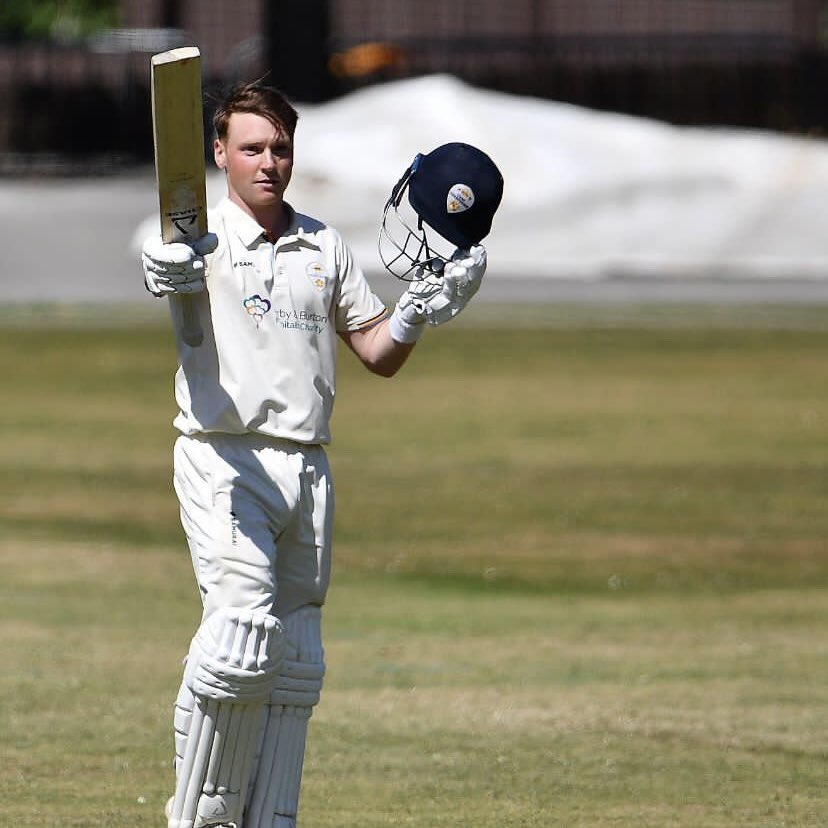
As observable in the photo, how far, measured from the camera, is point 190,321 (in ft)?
16.9

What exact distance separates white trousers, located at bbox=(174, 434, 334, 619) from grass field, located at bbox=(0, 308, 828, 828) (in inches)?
43.8

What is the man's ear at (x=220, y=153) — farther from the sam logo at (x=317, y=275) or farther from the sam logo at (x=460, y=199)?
the sam logo at (x=460, y=199)

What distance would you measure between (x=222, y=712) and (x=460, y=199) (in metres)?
1.45

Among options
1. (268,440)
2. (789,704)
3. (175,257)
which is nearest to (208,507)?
(268,440)

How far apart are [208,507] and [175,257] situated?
654 millimetres

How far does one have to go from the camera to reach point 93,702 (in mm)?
7652

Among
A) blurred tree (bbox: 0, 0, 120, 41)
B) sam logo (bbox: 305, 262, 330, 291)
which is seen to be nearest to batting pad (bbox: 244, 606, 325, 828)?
sam logo (bbox: 305, 262, 330, 291)

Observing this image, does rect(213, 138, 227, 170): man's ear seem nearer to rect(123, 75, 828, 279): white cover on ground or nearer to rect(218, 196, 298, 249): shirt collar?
rect(218, 196, 298, 249): shirt collar

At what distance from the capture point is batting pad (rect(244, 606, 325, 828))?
206 inches

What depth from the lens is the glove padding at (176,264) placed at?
498cm

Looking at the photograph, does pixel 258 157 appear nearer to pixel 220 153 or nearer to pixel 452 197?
pixel 220 153

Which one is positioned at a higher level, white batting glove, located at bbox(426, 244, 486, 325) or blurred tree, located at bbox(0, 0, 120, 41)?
white batting glove, located at bbox(426, 244, 486, 325)

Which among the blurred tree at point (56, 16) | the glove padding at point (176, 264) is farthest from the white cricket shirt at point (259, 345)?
the blurred tree at point (56, 16)

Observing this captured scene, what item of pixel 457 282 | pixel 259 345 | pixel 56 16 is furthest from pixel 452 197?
pixel 56 16
